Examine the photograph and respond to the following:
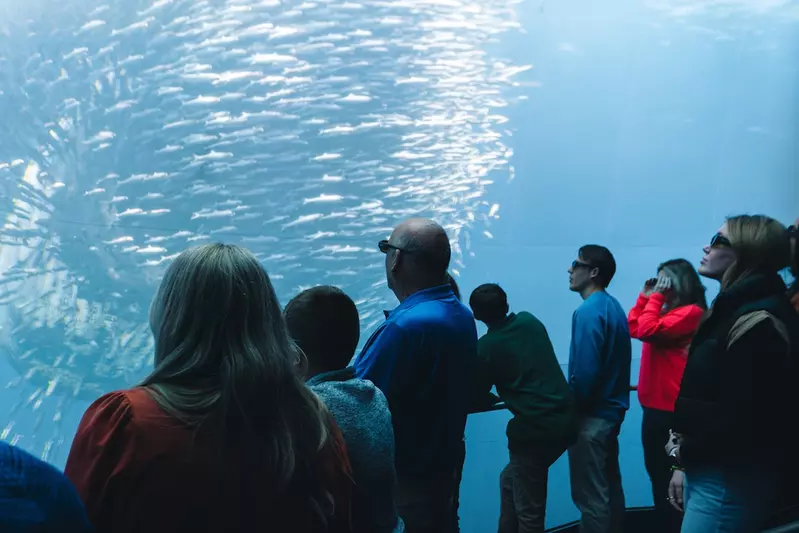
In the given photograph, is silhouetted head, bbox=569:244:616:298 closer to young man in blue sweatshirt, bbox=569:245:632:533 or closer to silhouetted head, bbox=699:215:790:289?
young man in blue sweatshirt, bbox=569:245:632:533

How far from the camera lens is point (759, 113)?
6715 millimetres

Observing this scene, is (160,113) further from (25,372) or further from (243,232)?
(25,372)

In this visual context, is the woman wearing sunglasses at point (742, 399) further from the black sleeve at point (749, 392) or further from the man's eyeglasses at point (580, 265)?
the man's eyeglasses at point (580, 265)

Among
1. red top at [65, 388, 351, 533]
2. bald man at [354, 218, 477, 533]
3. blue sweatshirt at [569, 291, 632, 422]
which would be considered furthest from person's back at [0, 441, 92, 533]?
blue sweatshirt at [569, 291, 632, 422]

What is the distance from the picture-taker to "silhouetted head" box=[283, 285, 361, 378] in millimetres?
1464

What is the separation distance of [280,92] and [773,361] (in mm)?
8651

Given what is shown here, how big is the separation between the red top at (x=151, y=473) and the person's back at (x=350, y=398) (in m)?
0.38

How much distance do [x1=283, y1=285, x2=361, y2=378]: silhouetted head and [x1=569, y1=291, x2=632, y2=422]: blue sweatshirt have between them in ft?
6.42

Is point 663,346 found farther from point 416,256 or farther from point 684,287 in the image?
point 416,256

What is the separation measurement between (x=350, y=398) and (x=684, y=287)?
266 centimetres

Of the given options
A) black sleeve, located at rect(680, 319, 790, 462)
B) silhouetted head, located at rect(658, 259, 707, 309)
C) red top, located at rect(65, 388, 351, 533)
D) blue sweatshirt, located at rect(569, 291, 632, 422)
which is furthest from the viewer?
silhouetted head, located at rect(658, 259, 707, 309)

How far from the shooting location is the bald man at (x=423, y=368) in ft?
6.47

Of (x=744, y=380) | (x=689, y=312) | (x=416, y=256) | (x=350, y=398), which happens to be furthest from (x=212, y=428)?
(x=689, y=312)

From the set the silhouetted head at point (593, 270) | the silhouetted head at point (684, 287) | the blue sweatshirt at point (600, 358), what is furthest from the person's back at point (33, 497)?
the silhouetted head at point (684, 287)
